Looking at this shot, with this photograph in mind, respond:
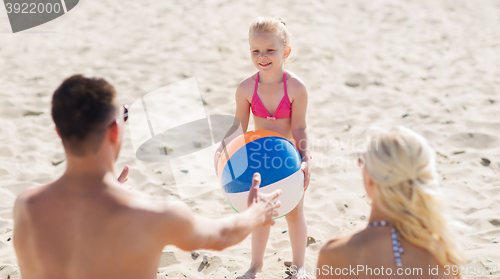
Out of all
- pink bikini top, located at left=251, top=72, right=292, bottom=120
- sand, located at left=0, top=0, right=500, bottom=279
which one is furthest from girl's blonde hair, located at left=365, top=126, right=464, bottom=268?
sand, located at left=0, top=0, right=500, bottom=279

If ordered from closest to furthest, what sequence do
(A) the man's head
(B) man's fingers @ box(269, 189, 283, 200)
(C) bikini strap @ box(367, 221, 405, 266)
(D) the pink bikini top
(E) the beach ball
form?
1. (A) the man's head
2. (C) bikini strap @ box(367, 221, 405, 266)
3. (B) man's fingers @ box(269, 189, 283, 200)
4. (E) the beach ball
5. (D) the pink bikini top

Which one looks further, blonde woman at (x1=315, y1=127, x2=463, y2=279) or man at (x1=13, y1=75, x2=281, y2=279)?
blonde woman at (x1=315, y1=127, x2=463, y2=279)

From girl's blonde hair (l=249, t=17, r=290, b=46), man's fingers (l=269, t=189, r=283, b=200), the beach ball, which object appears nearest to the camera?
man's fingers (l=269, t=189, r=283, b=200)

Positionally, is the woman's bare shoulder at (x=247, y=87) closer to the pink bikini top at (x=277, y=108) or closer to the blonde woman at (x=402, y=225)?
the pink bikini top at (x=277, y=108)

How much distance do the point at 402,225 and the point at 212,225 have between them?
33.7 inches

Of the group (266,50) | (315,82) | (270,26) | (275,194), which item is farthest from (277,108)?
(315,82)

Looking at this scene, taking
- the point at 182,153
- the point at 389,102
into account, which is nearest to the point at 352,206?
the point at 182,153

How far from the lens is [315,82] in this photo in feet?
22.9

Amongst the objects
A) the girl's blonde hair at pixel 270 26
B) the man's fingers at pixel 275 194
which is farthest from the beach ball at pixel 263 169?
the girl's blonde hair at pixel 270 26

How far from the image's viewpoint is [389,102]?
622 centimetres

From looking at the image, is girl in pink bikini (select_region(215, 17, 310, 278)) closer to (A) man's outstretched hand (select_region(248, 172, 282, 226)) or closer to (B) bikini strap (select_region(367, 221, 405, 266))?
(A) man's outstretched hand (select_region(248, 172, 282, 226))

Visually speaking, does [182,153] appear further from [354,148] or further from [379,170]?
[379,170]

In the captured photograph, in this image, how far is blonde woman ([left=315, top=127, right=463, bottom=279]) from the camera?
1879 millimetres

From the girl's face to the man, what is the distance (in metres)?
1.47
